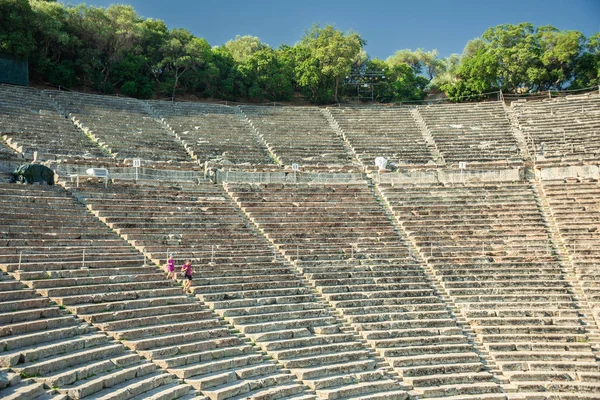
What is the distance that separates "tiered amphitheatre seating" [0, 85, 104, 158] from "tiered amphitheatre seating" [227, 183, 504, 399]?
646cm

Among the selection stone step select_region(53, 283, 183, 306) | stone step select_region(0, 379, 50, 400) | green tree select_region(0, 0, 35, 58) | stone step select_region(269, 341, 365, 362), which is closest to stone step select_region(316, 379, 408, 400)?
stone step select_region(269, 341, 365, 362)

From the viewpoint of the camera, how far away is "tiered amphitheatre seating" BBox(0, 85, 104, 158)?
1994cm

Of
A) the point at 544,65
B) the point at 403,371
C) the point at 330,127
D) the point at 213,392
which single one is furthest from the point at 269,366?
the point at 544,65

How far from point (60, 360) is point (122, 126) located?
17608 mm

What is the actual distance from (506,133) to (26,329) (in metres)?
23.3

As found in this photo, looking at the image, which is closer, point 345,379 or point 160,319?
point 345,379

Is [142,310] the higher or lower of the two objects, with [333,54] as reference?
lower

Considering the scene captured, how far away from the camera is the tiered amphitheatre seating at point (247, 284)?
36.9ft

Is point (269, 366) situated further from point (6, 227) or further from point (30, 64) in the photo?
point (30, 64)

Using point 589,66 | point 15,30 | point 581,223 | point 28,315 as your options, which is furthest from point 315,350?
point 589,66

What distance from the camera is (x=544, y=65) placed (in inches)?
1394

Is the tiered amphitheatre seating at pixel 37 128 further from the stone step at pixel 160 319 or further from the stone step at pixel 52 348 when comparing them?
the stone step at pixel 52 348

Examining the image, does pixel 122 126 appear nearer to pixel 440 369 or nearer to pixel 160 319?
pixel 160 319

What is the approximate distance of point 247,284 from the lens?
13.7 metres
